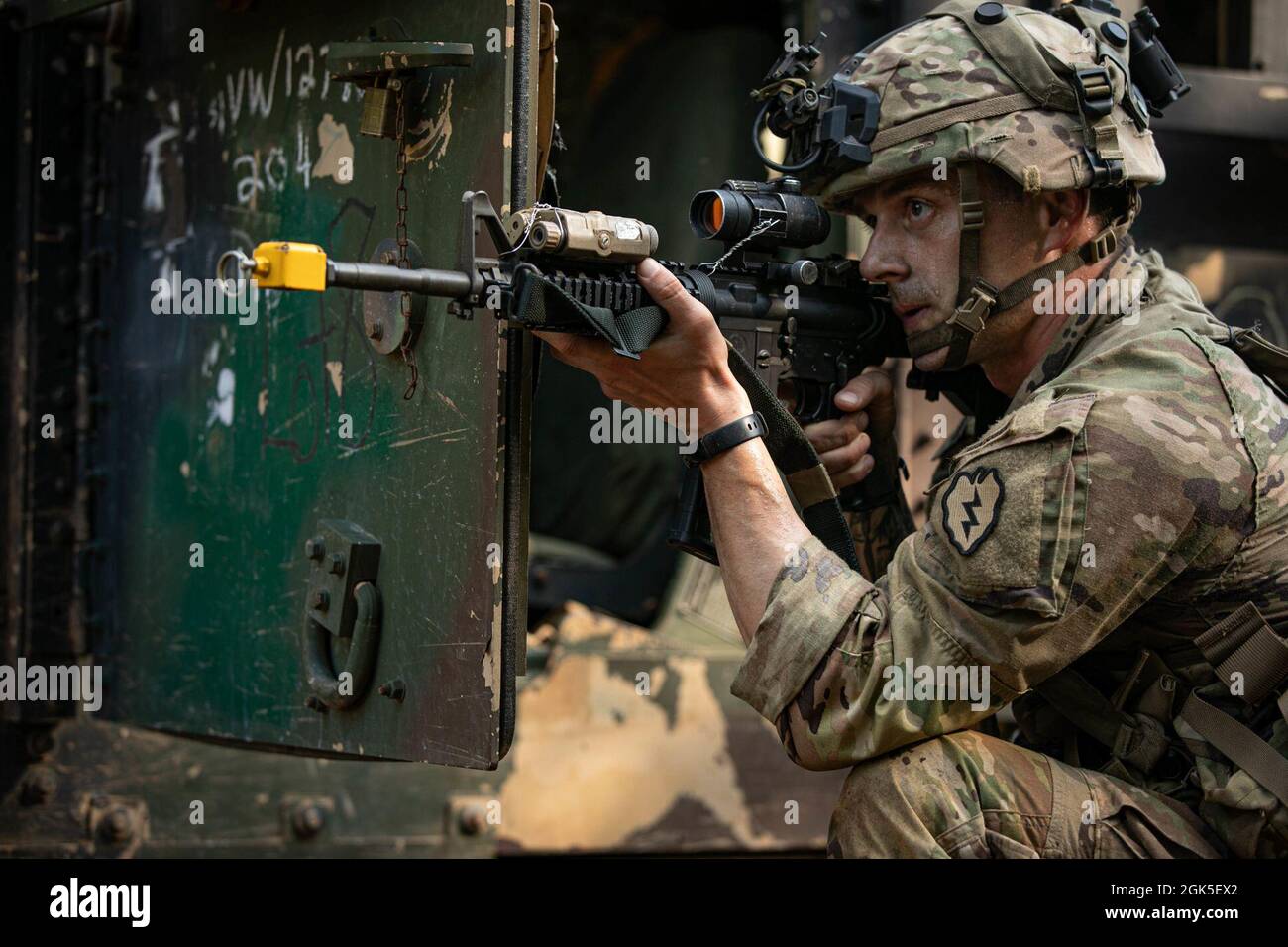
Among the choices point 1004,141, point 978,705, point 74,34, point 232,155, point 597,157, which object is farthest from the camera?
point 597,157

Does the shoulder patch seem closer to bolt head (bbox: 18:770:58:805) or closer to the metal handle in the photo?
the metal handle

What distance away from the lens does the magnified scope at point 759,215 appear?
2.83 meters

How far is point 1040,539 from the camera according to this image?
8.34 ft

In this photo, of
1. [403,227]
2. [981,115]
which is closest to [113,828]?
[403,227]

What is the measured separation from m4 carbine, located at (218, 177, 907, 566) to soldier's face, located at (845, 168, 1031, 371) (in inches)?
4.6

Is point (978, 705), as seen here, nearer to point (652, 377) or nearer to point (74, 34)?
point (652, 377)

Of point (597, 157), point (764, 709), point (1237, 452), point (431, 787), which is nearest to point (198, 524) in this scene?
point (431, 787)

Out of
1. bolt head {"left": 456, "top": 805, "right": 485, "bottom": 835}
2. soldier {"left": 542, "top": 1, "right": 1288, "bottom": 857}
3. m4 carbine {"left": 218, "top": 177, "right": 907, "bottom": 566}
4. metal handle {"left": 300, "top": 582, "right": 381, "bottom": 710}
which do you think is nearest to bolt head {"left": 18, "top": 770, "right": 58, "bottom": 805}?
bolt head {"left": 456, "top": 805, "right": 485, "bottom": 835}

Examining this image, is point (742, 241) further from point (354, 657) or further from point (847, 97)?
point (354, 657)

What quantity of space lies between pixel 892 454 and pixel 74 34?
76.7 inches

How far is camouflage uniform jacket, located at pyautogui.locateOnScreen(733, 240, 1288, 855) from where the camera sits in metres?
2.56

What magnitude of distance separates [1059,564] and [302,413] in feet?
4.56

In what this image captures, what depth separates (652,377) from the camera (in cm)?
268

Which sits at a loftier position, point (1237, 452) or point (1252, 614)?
point (1237, 452)
